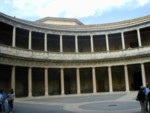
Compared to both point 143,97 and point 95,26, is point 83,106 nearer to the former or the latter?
point 143,97

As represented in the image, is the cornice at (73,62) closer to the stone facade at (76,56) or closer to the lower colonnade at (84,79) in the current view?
the stone facade at (76,56)

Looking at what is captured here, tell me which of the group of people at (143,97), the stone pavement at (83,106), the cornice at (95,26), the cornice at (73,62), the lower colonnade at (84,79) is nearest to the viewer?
the group of people at (143,97)

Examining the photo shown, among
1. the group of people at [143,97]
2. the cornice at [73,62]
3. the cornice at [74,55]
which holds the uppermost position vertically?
the cornice at [74,55]

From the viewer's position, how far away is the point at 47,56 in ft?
102

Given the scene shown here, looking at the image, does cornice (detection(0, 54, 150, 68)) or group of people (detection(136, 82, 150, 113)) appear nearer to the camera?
group of people (detection(136, 82, 150, 113))

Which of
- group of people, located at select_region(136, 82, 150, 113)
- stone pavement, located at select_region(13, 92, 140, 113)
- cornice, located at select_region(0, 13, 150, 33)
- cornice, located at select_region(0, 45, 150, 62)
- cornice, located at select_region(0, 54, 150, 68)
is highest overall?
cornice, located at select_region(0, 13, 150, 33)

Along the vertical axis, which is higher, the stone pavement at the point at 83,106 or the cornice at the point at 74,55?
the cornice at the point at 74,55

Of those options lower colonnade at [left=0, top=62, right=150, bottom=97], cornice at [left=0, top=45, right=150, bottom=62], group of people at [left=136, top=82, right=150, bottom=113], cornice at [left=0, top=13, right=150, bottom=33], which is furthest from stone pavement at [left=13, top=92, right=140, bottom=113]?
cornice at [left=0, top=13, right=150, bottom=33]

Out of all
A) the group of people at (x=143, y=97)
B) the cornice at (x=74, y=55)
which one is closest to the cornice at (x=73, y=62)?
the cornice at (x=74, y=55)

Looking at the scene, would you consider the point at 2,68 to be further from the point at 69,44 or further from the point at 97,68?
the point at 97,68

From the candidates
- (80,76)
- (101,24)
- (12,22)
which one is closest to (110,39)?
(101,24)

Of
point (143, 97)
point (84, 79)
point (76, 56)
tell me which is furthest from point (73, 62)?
point (143, 97)

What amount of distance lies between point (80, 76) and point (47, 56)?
7682mm

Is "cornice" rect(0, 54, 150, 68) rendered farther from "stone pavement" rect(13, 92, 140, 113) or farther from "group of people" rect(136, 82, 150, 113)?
"group of people" rect(136, 82, 150, 113)
